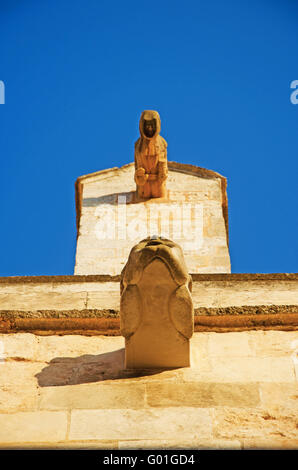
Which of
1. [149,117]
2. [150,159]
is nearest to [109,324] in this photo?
[149,117]

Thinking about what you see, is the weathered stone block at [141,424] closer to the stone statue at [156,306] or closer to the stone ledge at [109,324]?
the stone statue at [156,306]

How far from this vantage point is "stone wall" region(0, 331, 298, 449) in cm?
420

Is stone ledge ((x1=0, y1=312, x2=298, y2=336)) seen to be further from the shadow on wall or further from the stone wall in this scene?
the shadow on wall

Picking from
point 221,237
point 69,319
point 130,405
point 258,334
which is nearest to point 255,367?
point 258,334

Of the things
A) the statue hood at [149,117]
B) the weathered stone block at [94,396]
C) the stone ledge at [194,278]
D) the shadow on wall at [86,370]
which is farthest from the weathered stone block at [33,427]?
the statue hood at [149,117]

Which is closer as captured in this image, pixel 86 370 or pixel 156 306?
pixel 156 306

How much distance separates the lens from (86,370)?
511 centimetres

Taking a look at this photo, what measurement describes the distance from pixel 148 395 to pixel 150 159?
304 inches

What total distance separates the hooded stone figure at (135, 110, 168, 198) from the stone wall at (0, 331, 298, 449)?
250 inches

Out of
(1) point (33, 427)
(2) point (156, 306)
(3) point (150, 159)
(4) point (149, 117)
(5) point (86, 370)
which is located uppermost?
(4) point (149, 117)

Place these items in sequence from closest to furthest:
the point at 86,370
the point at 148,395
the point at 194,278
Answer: the point at 148,395, the point at 86,370, the point at 194,278

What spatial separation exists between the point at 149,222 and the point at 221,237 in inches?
41.3

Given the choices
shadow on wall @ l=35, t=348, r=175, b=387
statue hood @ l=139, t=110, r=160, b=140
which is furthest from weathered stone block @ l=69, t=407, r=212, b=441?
statue hood @ l=139, t=110, r=160, b=140

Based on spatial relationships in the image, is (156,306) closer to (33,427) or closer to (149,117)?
(33,427)
